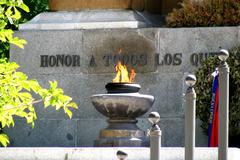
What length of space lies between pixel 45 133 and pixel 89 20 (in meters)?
2.13

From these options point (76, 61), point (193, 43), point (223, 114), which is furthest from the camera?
point (76, 61)

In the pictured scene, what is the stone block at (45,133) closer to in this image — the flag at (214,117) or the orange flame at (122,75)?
the orange flame at (122,75)

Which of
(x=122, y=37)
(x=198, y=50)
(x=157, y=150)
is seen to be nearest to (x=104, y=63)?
(x=122, y=37)

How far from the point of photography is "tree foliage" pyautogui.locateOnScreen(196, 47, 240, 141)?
16.4m

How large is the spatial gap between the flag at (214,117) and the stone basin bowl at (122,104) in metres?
1.03

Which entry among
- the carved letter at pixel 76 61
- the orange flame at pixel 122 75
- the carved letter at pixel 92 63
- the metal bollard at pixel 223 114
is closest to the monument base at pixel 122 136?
the orange flame at pixel 122 75

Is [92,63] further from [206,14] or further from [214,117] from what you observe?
[214,117]

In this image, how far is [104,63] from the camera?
17.8 m

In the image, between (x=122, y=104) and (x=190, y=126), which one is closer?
(x=190, y=126)

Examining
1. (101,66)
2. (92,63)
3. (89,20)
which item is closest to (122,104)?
(101,66)

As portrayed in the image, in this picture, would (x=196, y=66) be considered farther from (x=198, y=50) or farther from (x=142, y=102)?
(x=142, y=102)

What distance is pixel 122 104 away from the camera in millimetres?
15430

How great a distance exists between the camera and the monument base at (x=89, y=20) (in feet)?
Result: 59.5

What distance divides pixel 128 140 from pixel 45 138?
287 centimetres
